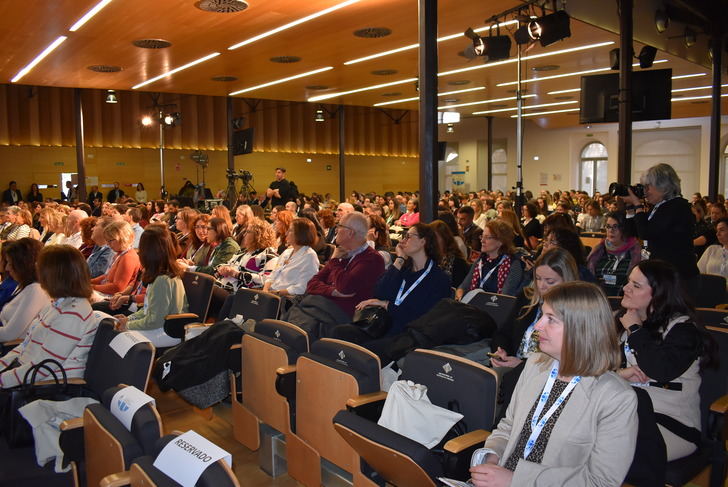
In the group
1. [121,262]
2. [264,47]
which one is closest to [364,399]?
[121,262]

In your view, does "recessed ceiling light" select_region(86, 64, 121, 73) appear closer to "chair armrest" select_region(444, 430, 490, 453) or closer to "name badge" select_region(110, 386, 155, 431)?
"name badge" select_region(110, 386, 155, 431)

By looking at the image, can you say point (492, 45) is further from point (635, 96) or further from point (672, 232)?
point (672, 232)

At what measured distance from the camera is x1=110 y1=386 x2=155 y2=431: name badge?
1.91m

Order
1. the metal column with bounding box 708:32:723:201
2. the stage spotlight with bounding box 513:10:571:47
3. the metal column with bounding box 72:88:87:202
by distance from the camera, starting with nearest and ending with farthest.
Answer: the stage spotlight with bounding box 513:10:571:47, the metal column with bounding box 708:32:723:201, the metal column with bounding box 72:88:87:202

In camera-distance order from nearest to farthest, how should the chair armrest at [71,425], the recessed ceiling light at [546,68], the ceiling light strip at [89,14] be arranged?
the chair armrest at [71,425], the ceiling light strip at [89,14], the recessed ceiling light at [546,68]

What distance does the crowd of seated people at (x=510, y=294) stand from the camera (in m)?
1.78

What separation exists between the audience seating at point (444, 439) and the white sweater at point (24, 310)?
7.25 ft

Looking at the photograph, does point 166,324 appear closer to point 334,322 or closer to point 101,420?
point 334,322

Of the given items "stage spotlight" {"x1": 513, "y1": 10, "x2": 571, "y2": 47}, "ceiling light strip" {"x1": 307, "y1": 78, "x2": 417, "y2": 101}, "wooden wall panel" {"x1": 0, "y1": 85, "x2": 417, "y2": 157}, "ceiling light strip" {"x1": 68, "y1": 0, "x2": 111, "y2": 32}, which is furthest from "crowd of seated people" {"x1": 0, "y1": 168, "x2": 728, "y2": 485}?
"wooden wall panel" {"x1": 0, "y1": 85, "x2": 417, "y2": 157}

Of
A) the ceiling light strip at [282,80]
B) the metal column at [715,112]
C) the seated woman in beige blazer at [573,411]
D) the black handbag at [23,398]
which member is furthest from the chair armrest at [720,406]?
the ceiling light strip at [282,80]

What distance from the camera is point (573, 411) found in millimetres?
1763

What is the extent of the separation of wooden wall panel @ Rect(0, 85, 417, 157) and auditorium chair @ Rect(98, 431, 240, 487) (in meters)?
15.7

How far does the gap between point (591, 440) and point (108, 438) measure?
1.48m

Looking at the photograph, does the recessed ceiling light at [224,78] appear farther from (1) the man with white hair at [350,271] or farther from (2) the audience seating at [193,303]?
(1) the man with white hair at [350,271]
